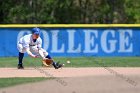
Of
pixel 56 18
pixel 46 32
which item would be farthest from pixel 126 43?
pixel 56 18

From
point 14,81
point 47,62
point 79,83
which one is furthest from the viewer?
point 47,62

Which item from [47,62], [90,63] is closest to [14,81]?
[47,62]

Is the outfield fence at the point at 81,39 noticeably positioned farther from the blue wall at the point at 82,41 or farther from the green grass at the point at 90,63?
the green grass at the point at 90,63

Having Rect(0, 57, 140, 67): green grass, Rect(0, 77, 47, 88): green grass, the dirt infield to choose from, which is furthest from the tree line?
Rect(0, 77, 47, 88): green grass

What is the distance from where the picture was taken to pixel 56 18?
38812mm

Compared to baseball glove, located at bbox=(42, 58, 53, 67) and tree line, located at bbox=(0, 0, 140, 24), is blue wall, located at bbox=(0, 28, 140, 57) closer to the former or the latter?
baseball glove, located at bbox=(42, 58, 53, 67)

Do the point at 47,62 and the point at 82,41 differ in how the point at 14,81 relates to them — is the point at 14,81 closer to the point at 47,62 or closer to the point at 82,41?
the point at 47,62

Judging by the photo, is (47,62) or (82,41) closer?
(47,62)

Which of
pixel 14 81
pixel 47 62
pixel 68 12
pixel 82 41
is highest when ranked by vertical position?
pixel 14 81

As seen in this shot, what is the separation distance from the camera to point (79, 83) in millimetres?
13406

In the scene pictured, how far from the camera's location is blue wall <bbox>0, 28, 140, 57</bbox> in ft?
87.0

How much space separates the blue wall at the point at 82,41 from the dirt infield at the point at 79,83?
31.1 feet

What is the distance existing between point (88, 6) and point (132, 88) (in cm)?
A: 2757

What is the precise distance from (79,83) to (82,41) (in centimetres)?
1333
